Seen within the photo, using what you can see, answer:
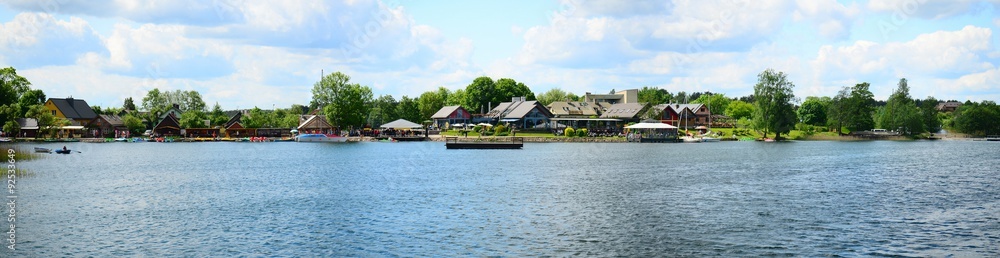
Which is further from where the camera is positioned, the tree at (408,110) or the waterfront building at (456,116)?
the tree at (408,110)

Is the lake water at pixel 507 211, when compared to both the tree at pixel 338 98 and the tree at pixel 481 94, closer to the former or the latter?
the tree at pixel 338 98

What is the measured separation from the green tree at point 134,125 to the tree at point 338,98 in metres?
33.0

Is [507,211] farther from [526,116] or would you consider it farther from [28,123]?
[28,123]

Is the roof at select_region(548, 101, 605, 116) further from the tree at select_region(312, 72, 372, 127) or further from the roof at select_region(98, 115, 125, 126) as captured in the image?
the roof at select_region(98, 115, 125, 126)

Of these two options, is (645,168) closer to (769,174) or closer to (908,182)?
(769,174)

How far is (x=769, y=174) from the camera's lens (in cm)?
5566

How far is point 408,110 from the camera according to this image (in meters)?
172

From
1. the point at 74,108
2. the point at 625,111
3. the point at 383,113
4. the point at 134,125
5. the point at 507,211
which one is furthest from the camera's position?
the point at 383,113

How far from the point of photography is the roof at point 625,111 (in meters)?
140

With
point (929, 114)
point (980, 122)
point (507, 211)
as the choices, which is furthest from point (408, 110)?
point (507, 211)

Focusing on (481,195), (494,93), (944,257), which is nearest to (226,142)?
(494,93)

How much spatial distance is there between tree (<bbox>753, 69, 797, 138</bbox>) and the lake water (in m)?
65.2

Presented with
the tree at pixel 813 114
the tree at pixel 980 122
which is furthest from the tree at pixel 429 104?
the tree at pixel 980 122

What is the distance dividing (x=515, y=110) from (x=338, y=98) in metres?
32.5
